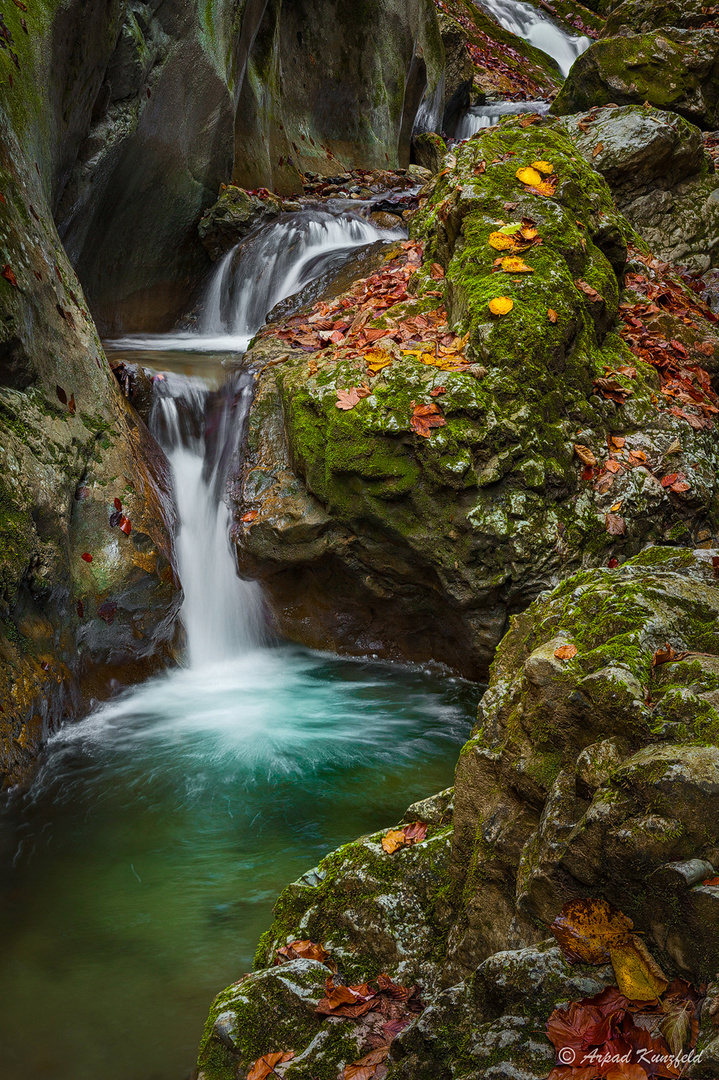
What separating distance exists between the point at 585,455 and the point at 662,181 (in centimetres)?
558

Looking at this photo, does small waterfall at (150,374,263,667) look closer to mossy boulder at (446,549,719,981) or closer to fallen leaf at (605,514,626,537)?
fallen leaf at (605,514,626,537)

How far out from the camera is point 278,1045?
186 cm

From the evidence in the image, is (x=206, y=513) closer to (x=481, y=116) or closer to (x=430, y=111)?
(x=430, y=111)

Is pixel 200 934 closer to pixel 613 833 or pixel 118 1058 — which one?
pixel 118 1058

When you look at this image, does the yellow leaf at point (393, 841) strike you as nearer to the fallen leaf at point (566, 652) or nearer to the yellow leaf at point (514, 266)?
the fallen leaf at point (566, 652)

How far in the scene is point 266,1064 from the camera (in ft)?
5.94

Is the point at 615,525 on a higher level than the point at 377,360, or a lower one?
lower

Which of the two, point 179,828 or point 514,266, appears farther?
point 514,266

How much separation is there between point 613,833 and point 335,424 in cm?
375

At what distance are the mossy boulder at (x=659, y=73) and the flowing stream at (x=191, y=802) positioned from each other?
799cm

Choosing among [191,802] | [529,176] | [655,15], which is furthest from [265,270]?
[655,15]

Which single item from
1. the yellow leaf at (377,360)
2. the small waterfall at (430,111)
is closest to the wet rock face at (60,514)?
the yellow leaf at (377,360)

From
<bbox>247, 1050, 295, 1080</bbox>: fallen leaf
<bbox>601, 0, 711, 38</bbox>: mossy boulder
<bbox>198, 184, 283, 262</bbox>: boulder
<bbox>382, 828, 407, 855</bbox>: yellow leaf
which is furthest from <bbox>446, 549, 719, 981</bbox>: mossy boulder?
<bbox>601, 0, 711, 38</bbox>: mossy boulder

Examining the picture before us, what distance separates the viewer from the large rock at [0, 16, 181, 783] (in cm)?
402
